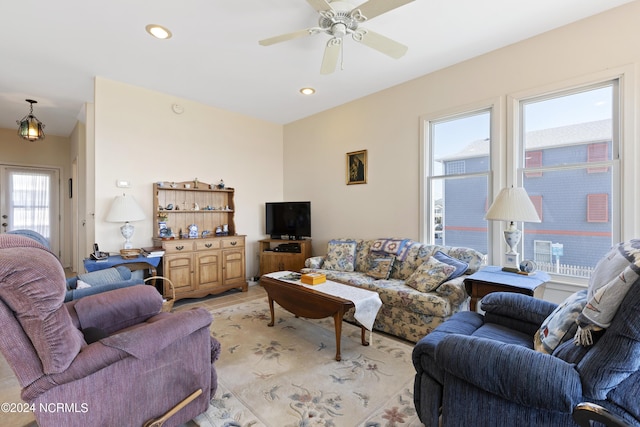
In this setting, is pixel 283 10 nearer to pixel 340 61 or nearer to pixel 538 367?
pixel 340 61

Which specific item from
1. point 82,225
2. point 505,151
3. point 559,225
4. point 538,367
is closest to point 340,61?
point 505,151

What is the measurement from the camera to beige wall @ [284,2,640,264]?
2.35m

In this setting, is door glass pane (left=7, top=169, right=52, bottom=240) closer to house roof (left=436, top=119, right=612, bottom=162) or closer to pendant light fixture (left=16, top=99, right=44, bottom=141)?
pendant light fixture (left=16, top=99, right=44, bottom=141)

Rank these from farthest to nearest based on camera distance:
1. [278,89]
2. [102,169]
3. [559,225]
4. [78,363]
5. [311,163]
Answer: [311,163] < [278,89] < [102,169] < [559,225] < [78,363]

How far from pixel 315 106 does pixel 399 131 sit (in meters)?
1.48

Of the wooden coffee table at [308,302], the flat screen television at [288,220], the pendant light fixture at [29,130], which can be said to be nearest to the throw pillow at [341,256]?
the flat screen television at [288,220]

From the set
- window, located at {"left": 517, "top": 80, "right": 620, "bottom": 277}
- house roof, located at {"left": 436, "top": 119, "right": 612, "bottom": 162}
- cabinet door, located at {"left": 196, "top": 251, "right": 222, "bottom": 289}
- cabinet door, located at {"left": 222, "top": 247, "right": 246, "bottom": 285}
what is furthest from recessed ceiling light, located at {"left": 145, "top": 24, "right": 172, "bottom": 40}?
house roof, located at {"left": 436, "top": 119, "right": 612, "bottom": 162}

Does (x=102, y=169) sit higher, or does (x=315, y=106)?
(x=315, y=106)

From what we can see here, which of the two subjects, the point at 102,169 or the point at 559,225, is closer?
the point at 559,225

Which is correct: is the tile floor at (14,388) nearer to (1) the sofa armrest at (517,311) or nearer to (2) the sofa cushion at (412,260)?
(2) the sofa cushion at (412,260)

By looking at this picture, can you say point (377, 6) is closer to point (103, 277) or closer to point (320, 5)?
point (320, 5)

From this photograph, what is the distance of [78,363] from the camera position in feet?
3.98

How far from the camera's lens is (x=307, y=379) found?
2.11m

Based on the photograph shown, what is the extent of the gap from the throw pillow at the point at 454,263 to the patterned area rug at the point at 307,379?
0.83 metres
